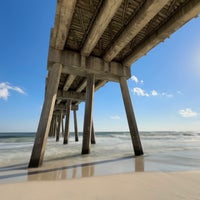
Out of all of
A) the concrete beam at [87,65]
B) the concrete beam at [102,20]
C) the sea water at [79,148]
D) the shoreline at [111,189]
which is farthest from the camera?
the sea water at [79,148]

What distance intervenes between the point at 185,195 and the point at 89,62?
238 inches

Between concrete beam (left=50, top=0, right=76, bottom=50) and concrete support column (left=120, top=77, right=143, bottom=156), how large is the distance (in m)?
3.62

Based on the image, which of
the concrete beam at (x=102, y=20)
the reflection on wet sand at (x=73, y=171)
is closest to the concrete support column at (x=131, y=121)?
the reflection on wet sand at (x=73, y=171)

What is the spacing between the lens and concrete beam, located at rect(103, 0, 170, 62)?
394cm

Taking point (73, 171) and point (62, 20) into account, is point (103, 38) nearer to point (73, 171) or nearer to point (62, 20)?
point (62, 20)

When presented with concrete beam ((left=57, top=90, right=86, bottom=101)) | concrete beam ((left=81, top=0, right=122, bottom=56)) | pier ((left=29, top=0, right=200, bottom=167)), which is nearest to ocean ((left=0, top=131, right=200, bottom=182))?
pier ((left=29, top=0, right=200, bottom=167))

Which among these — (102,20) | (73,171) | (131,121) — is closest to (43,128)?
(73,171)

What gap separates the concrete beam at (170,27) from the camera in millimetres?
4141

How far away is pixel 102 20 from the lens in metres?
4.41

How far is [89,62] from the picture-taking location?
6.80m

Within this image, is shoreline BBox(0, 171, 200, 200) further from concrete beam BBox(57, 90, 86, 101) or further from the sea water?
concrete beam BBox(57, 90, 86, 101)

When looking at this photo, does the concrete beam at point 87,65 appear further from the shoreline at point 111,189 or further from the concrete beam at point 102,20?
the shoreline at point 111,189

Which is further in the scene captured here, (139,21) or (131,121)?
(131,121)

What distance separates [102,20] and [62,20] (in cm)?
129
